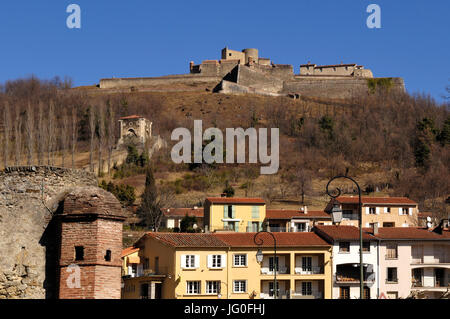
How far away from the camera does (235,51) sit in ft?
519

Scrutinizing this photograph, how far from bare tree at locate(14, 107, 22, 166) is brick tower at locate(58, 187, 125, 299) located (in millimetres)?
83505

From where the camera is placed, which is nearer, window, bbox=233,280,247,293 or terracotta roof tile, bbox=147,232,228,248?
window, bbox=233,280,247,293

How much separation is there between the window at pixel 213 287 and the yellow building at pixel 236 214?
57.4 feet

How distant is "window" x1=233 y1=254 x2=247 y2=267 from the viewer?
50.0m

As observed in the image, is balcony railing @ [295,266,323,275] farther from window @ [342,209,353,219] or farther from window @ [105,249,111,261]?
window @ [105,249,111,261]

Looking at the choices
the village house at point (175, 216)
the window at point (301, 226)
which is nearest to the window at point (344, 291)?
the window at point (301, 226)

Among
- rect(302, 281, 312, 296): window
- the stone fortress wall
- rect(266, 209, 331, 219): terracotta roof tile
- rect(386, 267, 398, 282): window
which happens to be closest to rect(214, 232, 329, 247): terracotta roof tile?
rect(302, 281, 312, 296): window

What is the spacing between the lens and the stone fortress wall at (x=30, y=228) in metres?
13.8

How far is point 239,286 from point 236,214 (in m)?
18.1

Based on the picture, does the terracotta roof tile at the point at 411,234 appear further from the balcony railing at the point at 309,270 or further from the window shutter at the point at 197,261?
the window shutter at the point at 197,261

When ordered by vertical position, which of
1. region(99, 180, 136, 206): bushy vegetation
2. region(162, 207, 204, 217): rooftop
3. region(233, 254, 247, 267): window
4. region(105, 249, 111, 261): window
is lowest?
region(105, 249, 111, 261): window

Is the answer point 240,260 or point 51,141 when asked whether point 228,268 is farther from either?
point 51,141

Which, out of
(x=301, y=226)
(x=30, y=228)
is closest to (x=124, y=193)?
(x=301, y=226)

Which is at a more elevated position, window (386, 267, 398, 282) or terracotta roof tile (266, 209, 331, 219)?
terracotta roof tile (266, 209, 331, 219)
